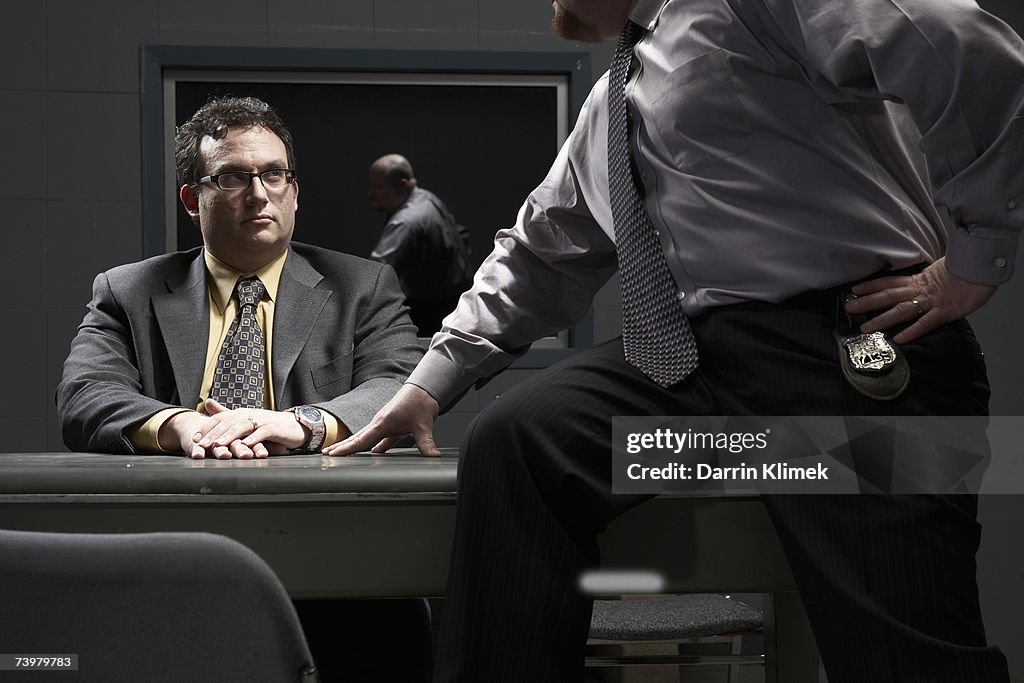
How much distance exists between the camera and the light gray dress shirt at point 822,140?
0.87 meters

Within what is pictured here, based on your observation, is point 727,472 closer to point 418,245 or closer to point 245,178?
point 245,178

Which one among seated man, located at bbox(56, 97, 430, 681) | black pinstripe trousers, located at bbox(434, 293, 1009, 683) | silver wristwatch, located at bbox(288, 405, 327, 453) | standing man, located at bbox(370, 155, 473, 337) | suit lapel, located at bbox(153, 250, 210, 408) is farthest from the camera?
standing man, located at bbox(370, 155, 473, 337)

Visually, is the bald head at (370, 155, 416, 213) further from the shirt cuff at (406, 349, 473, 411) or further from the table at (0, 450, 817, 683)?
the table at (0, 450, 817, 683)

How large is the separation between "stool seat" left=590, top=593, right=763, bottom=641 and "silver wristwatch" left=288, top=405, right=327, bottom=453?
80 centimetres

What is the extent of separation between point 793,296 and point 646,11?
384 millimetres

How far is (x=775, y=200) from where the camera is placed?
98 cm

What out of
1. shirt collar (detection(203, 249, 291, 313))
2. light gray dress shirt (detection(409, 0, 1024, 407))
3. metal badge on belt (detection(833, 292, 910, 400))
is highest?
light gray dress shirt (detection(409, 0, 1024, 407))

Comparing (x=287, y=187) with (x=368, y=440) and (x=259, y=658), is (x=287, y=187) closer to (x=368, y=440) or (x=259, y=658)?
(x=368, y=440)

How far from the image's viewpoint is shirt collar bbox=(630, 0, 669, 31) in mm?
1128

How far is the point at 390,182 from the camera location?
3260 millimetres

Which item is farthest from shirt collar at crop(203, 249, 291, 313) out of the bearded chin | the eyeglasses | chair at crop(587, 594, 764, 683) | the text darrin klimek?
the text darrin klimek

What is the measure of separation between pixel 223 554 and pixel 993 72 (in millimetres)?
721

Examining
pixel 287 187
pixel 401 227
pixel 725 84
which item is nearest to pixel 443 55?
pixel 401 227

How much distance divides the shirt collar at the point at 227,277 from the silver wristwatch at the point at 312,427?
453 mm
